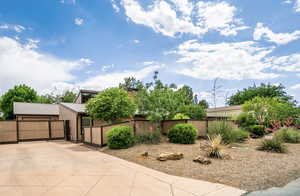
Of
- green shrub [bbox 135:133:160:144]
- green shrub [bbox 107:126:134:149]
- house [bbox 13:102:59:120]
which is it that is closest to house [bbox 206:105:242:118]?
green shrub [bbox 135:133:160:144]

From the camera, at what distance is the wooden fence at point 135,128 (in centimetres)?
966

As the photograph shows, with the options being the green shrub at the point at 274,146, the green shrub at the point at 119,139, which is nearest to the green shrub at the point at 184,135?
the green shrub at the point at 119,139

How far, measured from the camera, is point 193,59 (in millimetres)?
14844

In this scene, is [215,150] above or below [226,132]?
below

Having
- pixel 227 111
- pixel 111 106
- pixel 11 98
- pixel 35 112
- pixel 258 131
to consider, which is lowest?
pixel 258 131

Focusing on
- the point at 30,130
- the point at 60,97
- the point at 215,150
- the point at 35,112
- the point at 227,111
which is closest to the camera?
the point at 215,150

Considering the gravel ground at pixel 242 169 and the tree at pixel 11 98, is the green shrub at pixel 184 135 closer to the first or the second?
the gravel ground at pixel 242 169

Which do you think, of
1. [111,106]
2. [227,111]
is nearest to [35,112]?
[111,106]

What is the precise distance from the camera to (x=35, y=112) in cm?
1625

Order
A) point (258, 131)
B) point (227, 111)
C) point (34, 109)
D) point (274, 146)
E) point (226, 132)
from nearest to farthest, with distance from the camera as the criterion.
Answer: point (274, 146) < point (226, 132) < point (258, 131) < point (34, 109) < point (227, 111)

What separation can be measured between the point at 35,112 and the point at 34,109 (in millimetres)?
873

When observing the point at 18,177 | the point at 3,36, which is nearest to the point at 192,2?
the point at 18,177

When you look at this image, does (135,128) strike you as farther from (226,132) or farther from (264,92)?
(264,92)

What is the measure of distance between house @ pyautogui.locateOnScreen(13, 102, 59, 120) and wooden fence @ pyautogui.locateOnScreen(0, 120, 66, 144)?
2.43 m
